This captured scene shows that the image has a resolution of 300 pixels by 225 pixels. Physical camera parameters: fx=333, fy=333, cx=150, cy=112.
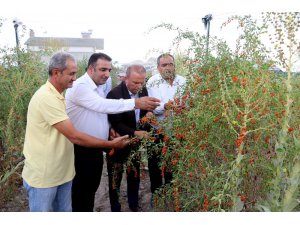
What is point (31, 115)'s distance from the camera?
1974 millimetres

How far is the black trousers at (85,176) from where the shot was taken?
2.57 meters

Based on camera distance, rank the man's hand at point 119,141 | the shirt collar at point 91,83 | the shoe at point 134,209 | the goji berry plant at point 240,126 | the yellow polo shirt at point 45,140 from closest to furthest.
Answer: the goji berry plant at point 240,126 < the yellow polo shirt at point 45,140 < the man's hand at point 119,141 < the shirt collar at point 91,83 < the shoe at point 134,209

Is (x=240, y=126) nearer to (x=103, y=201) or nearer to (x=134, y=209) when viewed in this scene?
(x=134, y=209)

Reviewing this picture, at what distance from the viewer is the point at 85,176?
8.53ft

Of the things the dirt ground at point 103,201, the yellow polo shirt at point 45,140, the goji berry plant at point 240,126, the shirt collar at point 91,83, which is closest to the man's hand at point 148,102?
the goji berry plant at point 240,126

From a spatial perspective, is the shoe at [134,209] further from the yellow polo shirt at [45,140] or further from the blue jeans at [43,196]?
the yellow polo shirt at [45,140]

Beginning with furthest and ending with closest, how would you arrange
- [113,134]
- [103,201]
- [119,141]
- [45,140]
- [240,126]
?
[103,201]
[113,134]
[119,141]
[45,140]
[240,126]

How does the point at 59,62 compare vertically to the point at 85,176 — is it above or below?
above

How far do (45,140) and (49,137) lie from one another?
0.10 feet

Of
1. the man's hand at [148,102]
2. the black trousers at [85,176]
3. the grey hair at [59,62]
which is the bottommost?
the black trousers at [85,176]

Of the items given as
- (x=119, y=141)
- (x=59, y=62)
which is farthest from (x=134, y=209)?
(x=59, y=62)

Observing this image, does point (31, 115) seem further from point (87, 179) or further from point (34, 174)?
point (87, 179)

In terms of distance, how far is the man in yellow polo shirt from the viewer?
76.1 inches

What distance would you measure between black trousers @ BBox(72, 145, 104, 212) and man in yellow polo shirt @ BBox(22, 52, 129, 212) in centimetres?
46
